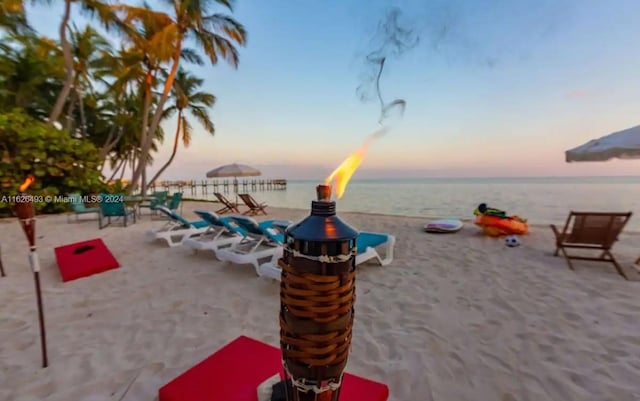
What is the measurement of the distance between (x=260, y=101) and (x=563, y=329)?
49.7ft

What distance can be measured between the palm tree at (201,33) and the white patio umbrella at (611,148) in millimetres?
13839

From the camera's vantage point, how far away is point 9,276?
4.11 meters

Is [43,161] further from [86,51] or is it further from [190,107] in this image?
[190,107]

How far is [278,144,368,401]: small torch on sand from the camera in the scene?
2.19ft

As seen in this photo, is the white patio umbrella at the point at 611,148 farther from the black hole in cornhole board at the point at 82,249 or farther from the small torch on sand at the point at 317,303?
the black hole in cornhole board at the point at 82,249

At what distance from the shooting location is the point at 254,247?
178 inches

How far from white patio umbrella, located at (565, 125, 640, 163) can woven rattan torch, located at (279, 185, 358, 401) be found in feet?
24.0

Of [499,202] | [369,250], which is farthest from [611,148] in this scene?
[499,202]

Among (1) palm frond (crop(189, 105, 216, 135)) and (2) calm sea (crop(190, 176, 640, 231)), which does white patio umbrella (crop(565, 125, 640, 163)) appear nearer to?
(2) calm sea (crop(190, 176, 640, 231))

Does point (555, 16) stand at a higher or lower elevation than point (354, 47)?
higher

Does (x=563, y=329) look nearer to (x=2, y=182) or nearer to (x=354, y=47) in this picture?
(x=354, y=47)

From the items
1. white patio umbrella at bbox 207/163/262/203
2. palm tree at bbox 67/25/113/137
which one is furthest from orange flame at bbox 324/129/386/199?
palm tree at bbox 67/25/113/137

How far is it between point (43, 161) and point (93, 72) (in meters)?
10.2

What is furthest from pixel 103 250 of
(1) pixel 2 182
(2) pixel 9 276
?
(1) pixel 2 182
